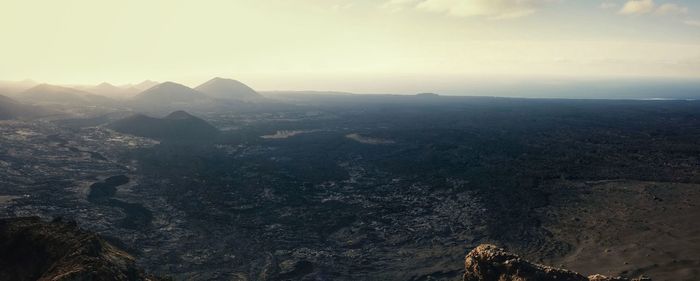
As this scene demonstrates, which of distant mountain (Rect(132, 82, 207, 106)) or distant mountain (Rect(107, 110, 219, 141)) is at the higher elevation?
distant mountain (Rect(132, 82, 207, 106))

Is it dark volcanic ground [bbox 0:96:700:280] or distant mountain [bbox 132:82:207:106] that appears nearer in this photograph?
dark volcanic ground [bbox 0:96:700:280]

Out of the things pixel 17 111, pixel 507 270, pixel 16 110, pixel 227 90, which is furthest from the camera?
pixel 227 90

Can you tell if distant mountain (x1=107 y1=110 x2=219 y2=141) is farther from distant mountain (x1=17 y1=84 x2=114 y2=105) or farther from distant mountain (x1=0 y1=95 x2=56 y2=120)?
distant mountain (x1=17 y1=84 x2=114 y2=105)

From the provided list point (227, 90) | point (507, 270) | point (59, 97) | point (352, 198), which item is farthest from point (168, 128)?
point (227, 90)

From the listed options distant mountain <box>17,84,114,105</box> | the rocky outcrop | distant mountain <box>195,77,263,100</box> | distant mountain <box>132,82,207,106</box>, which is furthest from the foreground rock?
distant mountain <box>195,77,263,100</box>

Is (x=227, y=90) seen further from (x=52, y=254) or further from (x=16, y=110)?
(x=52, y=254)

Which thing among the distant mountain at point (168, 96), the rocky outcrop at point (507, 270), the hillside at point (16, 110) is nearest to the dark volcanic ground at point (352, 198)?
the rocky outcrop at point (507, 270)
